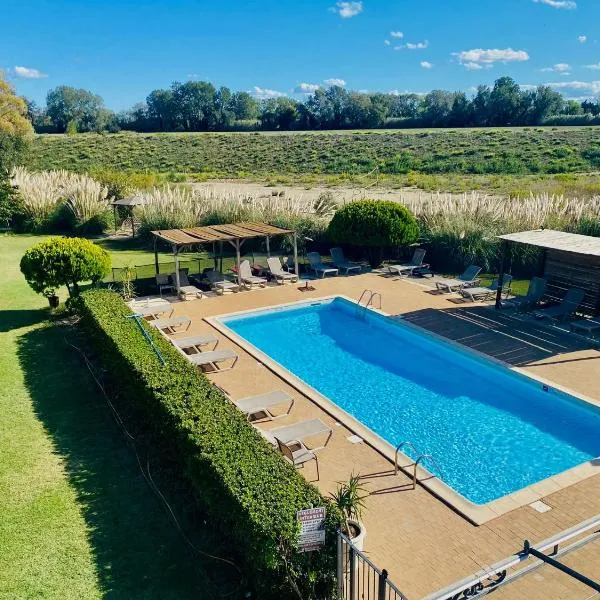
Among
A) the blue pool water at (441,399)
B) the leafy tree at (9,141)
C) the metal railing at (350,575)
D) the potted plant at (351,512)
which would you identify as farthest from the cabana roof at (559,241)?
the leafy tree at (9,141)

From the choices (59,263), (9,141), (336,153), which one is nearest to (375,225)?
(59,263)

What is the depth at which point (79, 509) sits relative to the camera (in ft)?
23.4

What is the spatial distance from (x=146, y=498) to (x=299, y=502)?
2582 millimetres

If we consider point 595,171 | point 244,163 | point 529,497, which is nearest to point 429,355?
point 529,497

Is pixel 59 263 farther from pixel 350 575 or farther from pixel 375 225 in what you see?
pixel 350 575

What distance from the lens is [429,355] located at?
12.6m

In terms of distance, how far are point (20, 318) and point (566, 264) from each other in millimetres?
13169

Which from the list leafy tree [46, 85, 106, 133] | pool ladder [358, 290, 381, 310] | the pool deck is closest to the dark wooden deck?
the pool deck

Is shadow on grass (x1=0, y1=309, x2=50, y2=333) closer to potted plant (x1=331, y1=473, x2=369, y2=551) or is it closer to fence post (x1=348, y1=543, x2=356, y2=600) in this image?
potted plant (x1=331, y1=473, x2=369, y2=551)

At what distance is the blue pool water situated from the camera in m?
8.52

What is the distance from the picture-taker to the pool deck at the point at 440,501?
19.9 ft

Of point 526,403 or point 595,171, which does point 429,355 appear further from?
point 595,171

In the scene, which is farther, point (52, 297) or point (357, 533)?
→ point (52, 297)

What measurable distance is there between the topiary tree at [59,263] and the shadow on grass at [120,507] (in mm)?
3606
